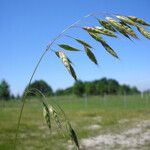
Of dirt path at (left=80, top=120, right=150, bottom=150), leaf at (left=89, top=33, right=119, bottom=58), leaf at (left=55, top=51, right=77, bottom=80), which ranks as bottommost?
dirt path at (left=80, top=120, right=150, bottom=150)

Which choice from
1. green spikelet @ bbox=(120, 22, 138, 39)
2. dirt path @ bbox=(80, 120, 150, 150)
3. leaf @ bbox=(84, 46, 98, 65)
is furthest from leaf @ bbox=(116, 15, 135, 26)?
dirt path @ bbox=(80, 120, 150, 150)

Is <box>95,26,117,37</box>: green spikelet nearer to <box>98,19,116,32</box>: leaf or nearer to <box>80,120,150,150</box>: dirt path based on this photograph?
<box>98,19,116,32</box>: leaf

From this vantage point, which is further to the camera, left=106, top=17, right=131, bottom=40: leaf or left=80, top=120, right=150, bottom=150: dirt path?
left=80, top=120, right=150, bottom=150: dirt path

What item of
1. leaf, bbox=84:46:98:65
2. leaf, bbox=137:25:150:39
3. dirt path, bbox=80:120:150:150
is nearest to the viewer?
leaf, bbox=137:25:150:39

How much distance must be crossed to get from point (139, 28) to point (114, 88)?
133m

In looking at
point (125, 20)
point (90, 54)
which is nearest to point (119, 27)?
point (125, 20)

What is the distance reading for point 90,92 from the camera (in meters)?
128

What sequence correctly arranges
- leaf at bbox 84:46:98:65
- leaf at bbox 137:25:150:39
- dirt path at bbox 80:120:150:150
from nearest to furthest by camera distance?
1. leaf at bbox 137:25:150:39
2. leaf at bbox 84:46:98:65
3. dirt path at bbox 80:120:150:150

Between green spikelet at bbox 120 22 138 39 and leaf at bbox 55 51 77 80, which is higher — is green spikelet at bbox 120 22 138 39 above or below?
above

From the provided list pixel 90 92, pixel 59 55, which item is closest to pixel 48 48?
pixel 59 55

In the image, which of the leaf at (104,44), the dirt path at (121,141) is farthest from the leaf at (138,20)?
the dirt path at (121,141)

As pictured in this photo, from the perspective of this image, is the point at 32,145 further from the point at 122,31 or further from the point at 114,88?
the point at 114,88

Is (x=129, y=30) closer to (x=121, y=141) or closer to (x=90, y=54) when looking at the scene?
(x=90, y=54)

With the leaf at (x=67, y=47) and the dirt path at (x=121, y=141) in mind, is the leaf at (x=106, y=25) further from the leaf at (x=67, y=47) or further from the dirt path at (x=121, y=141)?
the dirt path at (x=121, y=141)
